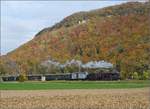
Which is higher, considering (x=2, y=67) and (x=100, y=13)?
(x=100, y=13)

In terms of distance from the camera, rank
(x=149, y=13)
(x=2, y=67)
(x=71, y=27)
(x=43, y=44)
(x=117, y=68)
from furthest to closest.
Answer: (x=71, y=27) → (x=43, y=44) → (x=2, y=67) → (x=117, y=68) → (x=149, y=13)

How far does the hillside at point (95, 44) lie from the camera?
135 m

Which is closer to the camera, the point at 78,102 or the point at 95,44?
the point at 78,102

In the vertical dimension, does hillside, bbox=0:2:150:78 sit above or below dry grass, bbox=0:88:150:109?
above

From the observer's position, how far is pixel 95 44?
158 metres

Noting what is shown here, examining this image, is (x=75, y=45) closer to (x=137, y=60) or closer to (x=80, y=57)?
(x=80, y=57)

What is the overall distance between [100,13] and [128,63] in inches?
3049

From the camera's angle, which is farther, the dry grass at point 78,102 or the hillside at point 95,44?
the hillside at point 95,44

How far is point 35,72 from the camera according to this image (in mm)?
126062

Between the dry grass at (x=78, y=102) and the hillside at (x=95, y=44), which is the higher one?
the hillside at (x=95, y=44)

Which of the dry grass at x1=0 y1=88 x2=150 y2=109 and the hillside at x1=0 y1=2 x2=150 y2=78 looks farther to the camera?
the hillside at x1=0 y1=2 x2=150 y2=78

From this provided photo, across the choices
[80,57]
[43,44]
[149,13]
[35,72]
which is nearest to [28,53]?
[43,44]

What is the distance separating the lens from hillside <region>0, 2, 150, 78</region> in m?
135

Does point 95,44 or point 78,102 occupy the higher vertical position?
point 95,44
